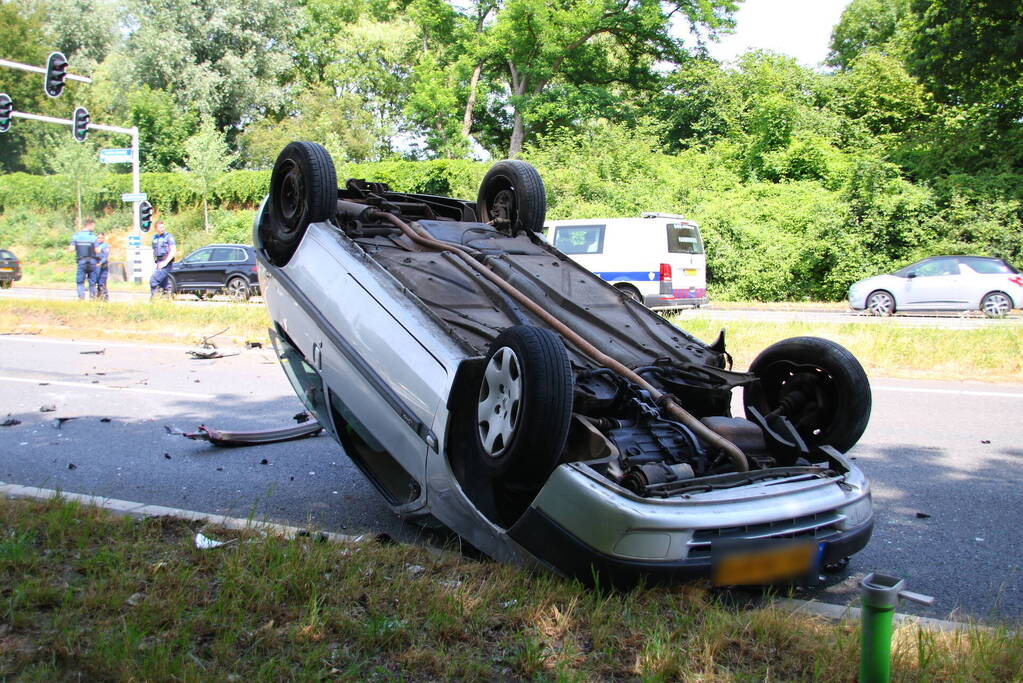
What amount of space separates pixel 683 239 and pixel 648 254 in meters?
0.89

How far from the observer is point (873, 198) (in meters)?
22.7

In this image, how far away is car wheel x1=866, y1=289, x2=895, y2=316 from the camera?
1888cm

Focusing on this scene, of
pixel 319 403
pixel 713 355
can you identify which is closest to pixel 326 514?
pixel 319 403

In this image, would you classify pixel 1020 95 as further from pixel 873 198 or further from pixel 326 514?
pixel 326 514

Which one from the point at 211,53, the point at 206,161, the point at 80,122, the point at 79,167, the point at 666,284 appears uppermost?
the point at 211,53

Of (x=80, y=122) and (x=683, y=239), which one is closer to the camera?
(x=683, y=239)

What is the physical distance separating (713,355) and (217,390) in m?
6.08

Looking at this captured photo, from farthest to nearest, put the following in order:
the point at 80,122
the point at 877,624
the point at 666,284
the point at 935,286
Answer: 1. the point at 80,122
2. the point at 935,286
3. the point at 666,284
4. the point at 877,624

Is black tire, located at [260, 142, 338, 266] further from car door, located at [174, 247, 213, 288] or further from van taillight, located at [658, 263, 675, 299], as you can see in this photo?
car door, located at [174, 247, 213, 288]

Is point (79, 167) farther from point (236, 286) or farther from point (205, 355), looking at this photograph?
point (205, 355)

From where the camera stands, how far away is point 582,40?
36656 millimetres

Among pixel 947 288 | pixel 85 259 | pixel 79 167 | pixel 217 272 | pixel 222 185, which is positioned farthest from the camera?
pixel 79 167

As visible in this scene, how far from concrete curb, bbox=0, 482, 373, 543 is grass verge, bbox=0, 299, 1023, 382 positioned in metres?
7.16

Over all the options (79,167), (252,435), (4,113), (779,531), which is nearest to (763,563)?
(779,531)
